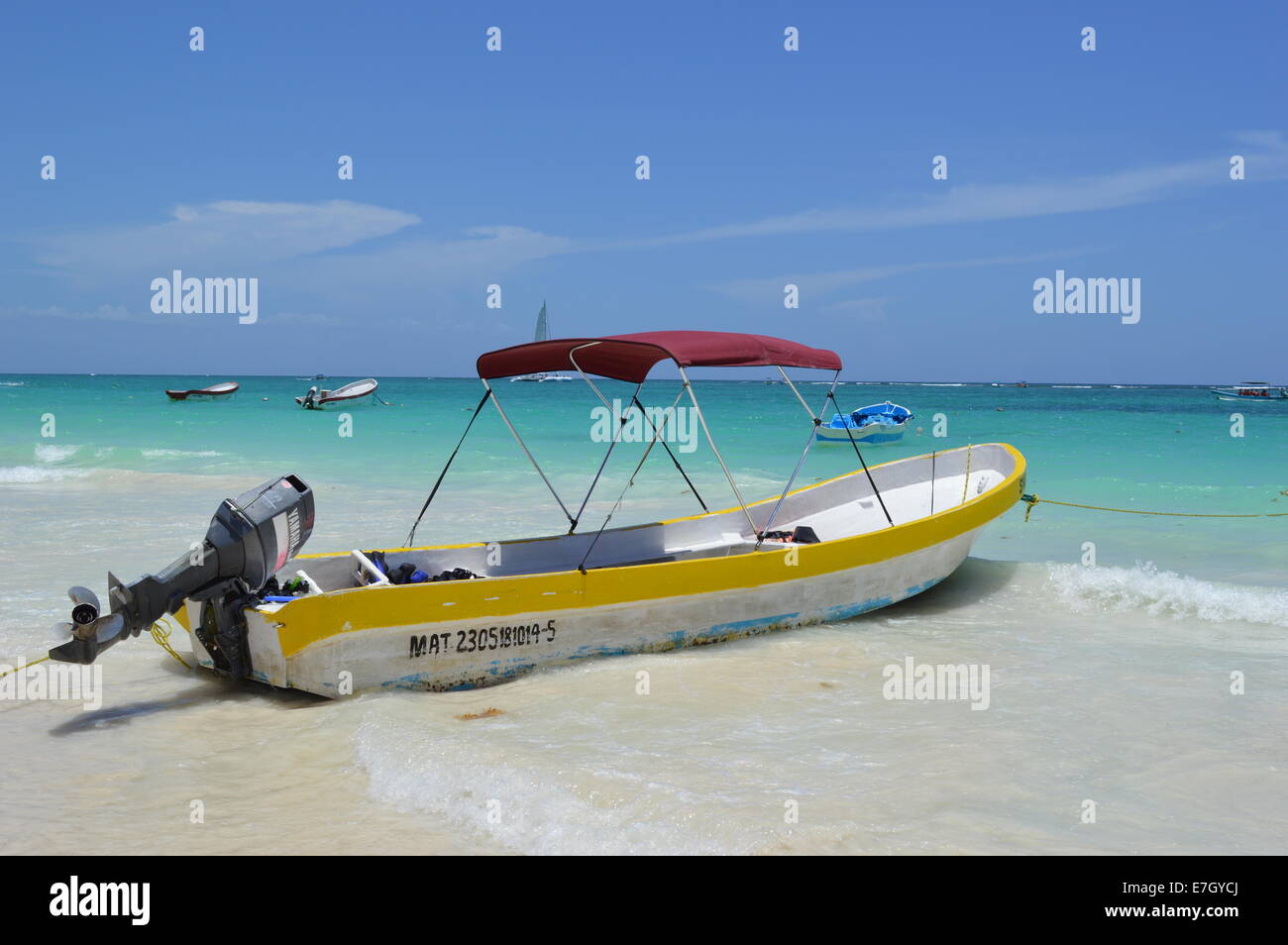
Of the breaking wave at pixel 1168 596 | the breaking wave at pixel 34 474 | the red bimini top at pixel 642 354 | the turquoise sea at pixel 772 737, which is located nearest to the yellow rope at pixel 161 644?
the turquoise sea at pixel 772 737

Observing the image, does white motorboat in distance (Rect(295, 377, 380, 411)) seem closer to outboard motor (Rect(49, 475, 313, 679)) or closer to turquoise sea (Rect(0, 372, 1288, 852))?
turquoise sea (Rect(0, 372, 1288, 852))

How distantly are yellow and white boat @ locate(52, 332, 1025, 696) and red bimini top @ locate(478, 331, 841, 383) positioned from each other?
0.02 m

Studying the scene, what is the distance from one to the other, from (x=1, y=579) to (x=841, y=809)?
9312 millimetres

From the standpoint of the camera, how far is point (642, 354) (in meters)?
7.85

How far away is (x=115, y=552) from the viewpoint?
11523 mm

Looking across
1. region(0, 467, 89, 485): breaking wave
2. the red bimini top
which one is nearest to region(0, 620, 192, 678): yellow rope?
the red bimini top

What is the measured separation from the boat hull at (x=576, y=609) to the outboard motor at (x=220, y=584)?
0.57ft

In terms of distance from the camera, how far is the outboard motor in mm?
5945

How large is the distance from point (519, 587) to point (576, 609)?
0.52 metres

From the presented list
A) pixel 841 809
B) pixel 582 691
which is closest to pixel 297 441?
pixel 582 691

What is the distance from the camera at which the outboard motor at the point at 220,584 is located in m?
5.95

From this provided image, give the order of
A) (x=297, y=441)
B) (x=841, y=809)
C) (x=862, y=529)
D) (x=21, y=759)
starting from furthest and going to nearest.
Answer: (x=297, y=441) → (x=862, y=529) → (x=21, y=759) → (x=841, y=809)
